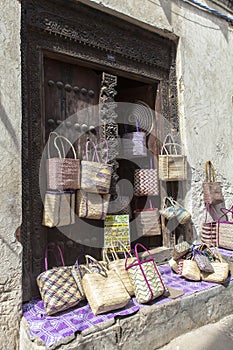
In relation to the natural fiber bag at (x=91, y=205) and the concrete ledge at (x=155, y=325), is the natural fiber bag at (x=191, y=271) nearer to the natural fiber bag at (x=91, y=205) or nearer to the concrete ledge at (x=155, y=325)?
the concrete ledge at (x=155, y=325)

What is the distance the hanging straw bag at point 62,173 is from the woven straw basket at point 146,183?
0.94 m

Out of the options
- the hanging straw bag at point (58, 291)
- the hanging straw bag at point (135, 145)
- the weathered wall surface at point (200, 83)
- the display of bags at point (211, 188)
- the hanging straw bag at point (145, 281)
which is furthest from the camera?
the display of bags at point (211, 188)

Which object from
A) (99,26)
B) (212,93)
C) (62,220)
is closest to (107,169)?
(62,220)

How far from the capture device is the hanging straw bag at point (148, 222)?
3258 millimetres

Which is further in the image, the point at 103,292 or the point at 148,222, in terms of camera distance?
the point at 148,222

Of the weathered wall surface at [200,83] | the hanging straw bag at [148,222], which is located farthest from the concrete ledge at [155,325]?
the weathered wall surface at [200,83]

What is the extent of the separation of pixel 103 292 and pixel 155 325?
511 mm

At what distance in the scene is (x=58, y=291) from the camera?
215 cm

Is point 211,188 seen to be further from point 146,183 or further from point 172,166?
point 146,183

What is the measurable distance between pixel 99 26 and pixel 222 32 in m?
2.11

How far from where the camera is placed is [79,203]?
2609 millimetres

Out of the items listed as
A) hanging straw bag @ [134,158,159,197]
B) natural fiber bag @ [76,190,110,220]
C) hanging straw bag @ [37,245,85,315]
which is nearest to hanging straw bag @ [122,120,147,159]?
hanging straw bag @ [134,158,159,197]

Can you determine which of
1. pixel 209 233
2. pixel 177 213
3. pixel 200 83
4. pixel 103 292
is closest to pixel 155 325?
pixel 103 292

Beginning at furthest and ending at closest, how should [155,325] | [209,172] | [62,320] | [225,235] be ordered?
[209,172], [225,235], [155,325], [62,320]
